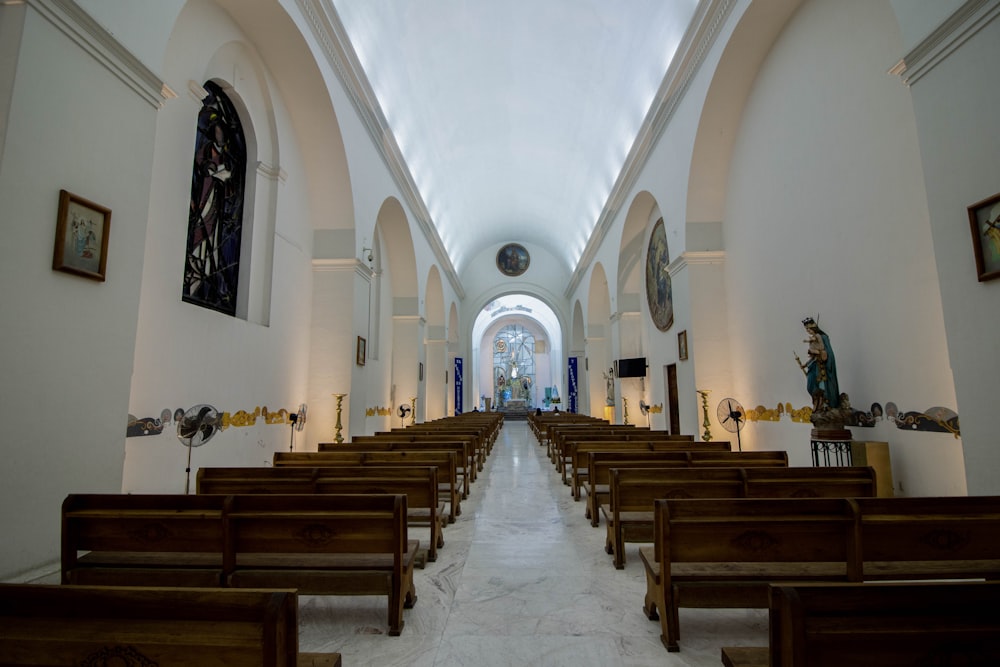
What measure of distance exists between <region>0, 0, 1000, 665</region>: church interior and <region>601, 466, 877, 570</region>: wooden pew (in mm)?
324

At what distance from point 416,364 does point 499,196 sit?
676cm

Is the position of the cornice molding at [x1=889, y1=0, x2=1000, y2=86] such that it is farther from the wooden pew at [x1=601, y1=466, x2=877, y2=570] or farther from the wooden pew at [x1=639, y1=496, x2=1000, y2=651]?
the wooden pew at [x1=639, y1=496, x2=1000, y2=651]

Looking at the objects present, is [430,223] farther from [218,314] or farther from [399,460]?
[399,460]

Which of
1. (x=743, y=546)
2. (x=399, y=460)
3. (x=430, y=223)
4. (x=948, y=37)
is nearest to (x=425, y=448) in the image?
(x=399, y=460)

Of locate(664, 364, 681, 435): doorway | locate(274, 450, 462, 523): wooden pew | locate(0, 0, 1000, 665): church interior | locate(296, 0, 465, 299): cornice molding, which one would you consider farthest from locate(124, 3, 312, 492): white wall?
locate(664, 364, 681, 435): doorway

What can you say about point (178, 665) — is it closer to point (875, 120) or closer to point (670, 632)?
point (670, 632)

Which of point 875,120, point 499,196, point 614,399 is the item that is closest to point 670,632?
point 875,120

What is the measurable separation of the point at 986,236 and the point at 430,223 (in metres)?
13.0

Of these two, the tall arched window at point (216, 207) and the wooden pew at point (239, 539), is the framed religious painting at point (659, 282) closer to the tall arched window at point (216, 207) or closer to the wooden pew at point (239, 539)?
the tall arched window at point (216, 207)

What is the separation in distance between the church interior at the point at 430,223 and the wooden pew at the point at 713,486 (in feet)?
1.06

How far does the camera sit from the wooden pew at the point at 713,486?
342 centimetres

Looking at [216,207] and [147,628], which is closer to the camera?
[147,628]

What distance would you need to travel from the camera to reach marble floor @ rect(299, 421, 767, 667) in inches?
95.5

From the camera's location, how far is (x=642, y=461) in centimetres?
475
